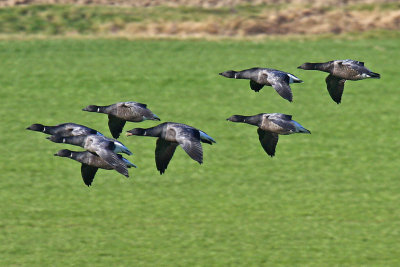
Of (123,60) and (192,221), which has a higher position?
(123,60)

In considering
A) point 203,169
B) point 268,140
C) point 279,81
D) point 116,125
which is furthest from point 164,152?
point 203,169

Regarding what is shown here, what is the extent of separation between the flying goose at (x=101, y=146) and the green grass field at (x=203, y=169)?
3224cm

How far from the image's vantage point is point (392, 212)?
52.9 meters

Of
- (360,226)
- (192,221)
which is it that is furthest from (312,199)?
(192,221)

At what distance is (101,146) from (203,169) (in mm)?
47190

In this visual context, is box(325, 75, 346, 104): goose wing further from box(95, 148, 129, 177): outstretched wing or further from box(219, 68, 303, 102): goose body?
box(95, 148, 129, 177): outstretched wing

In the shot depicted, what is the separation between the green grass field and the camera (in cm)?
4744

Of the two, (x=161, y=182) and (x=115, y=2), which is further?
(x=115, y=2)

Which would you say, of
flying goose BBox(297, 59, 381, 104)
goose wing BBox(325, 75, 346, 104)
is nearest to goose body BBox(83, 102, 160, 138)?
flying goose BBox(297, 59, 381, 104)

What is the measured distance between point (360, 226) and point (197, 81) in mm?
27194

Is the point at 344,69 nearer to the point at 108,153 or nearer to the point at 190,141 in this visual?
the point at 190,141

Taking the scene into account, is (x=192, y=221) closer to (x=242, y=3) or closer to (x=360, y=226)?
(x=360, y=226)

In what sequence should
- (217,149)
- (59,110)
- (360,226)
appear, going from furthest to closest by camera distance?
(59,110) < (217,149) < (360,226)

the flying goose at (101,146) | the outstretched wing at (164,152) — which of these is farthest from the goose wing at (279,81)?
the flying goose at (101,146)
